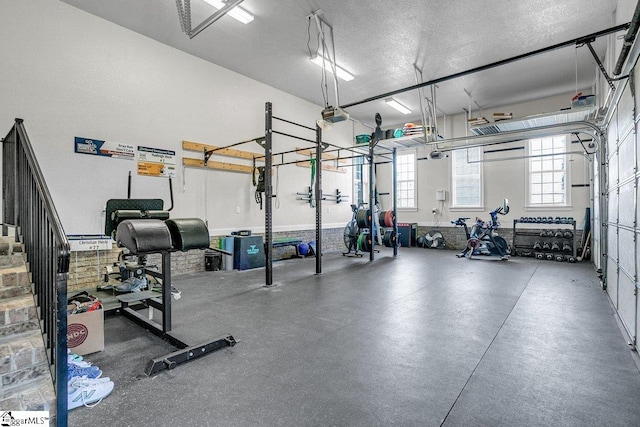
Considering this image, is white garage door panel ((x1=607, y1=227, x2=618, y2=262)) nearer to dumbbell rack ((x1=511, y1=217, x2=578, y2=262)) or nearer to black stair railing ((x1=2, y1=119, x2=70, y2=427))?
dumbbell rack ((x1=511, y1=217, x2=578, y2=262))

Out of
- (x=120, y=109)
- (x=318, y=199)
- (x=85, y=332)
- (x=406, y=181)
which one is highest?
(x=120, y=109)

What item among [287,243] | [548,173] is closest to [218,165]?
[287,243]

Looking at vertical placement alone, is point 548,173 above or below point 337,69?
below

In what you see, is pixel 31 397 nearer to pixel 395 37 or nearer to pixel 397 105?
pixel 395 37

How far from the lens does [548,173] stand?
8648 mm

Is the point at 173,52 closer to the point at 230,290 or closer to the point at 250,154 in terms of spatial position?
the point at 250,154

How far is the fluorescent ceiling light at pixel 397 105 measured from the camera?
28.7 ft

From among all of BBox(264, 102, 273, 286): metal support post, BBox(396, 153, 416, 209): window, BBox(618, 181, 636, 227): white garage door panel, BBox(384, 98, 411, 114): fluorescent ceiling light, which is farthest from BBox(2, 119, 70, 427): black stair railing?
BBox(396, 153, 416, 209): window

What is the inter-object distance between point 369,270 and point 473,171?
5.70m

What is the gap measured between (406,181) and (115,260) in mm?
9254

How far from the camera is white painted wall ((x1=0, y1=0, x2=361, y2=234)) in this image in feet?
14.6

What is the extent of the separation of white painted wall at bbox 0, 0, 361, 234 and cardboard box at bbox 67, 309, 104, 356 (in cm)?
288

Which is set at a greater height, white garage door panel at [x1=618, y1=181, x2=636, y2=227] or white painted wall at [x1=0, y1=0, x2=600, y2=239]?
white painted wall at [x1=0, y1=0, x2=600, y2=239]

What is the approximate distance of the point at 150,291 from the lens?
145 inches
